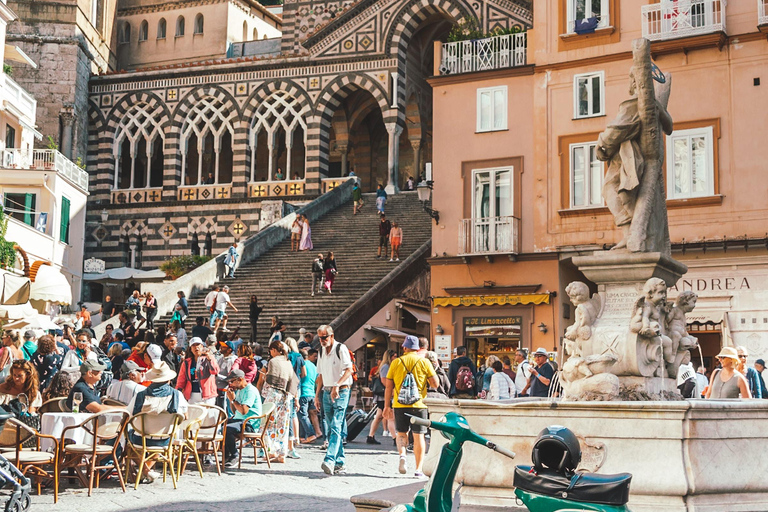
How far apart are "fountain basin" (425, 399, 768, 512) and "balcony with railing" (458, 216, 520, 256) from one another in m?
15.0

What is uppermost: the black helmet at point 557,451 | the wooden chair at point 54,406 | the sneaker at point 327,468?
the black helmet at point 557,451

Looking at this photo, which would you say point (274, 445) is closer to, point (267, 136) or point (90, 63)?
point (267, 136)

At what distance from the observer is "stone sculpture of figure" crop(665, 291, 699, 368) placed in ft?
27.7

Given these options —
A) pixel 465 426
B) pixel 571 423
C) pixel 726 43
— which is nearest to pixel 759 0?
pixel 726 43

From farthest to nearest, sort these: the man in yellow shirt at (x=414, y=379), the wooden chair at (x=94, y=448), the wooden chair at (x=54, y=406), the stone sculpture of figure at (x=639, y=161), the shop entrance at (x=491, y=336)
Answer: the shop entrance at (x=491, y=336) < the man in yellow shirt at (x=414, y=379) < the wooden chair at (x=54, y=406) < the wooden chair at (x=94, y=448) < the stone sculpture of figure at (x=639, y=161)

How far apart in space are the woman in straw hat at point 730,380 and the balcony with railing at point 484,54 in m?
14.1

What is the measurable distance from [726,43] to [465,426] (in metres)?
17.7

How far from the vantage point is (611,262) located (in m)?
8.53

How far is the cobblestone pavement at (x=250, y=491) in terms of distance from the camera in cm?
883

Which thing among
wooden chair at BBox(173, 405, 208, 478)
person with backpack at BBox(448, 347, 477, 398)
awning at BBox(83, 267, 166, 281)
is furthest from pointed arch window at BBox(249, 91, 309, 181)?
wooden chair at BBox(173, 405, 208, 478)

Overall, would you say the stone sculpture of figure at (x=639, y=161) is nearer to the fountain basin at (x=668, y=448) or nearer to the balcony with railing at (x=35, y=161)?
the fountain basin at (x=668, y=448)

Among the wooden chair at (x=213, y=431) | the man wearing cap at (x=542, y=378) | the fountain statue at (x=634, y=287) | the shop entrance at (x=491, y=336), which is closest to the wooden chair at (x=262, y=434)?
the wooden chair at (x=213, y=431)

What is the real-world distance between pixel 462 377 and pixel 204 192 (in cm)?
2507

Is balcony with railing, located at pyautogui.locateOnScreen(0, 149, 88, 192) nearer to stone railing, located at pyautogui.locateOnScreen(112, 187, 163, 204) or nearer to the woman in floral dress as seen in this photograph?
stone railing, located at pyautogui.locateOnScreen(112, 187, 163, 204)
